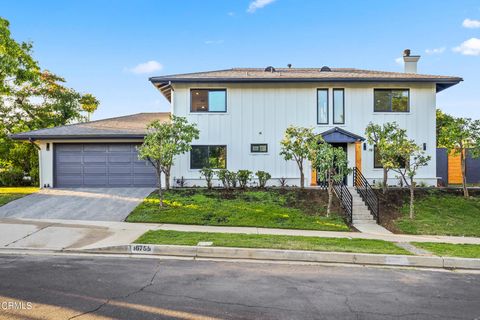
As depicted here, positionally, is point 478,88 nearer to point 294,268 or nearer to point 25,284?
point 294,268

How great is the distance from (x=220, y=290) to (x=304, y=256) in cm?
274

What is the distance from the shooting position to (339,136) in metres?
16.3

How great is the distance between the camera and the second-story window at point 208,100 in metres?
17.0

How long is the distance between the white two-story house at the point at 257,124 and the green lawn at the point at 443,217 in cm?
264

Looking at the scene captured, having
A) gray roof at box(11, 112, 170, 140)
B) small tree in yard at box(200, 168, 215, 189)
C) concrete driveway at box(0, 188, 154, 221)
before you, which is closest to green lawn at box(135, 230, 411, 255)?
concrete driveway at box(0, 188, 154, 221)

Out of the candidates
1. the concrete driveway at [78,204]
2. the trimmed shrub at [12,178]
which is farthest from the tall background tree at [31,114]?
the concrete driveway at [78,204]

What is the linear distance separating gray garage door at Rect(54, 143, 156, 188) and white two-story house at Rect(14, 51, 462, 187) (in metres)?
0.05

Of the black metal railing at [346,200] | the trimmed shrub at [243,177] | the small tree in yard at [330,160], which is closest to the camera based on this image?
the small tree in yard at [330,160]

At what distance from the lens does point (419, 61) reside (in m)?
19.4

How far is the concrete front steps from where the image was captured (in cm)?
1118

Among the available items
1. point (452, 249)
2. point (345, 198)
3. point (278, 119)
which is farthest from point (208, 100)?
point (452, 249)

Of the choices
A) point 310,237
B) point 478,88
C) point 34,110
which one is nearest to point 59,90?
point 34,110

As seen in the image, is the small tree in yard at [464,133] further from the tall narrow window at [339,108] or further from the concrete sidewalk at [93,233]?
the concrete sidewalk at [93,233]

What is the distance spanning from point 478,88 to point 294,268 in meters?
22.9
